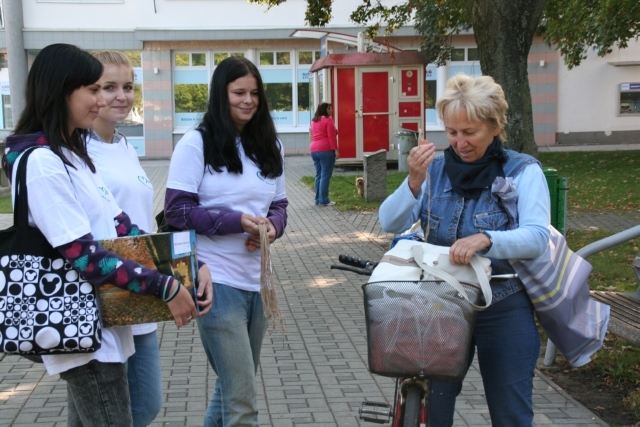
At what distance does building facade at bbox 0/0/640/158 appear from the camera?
29141 mm

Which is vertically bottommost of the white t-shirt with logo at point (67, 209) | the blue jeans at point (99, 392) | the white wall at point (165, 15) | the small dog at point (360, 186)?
the small dog at point (360, 186)

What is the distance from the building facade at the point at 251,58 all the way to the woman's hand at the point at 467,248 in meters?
26.4

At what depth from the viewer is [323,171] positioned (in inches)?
587

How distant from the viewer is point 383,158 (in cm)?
1513

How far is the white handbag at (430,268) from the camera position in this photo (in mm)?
2729

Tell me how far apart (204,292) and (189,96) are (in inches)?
1103

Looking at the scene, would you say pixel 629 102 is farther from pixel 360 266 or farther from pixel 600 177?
pixel 360 266

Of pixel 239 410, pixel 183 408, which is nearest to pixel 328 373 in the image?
pixel 183 408

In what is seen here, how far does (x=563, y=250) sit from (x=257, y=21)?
27.1 meters

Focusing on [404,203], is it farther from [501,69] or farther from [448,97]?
[501,69]

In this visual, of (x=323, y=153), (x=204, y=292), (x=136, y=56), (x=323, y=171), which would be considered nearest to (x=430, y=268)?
(x=204, y=292)

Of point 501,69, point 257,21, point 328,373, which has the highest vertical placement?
point 257,21

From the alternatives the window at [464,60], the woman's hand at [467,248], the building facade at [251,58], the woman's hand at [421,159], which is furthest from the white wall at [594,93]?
the woman's hand at [467,248]

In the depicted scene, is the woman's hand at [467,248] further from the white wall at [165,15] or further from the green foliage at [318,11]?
the white wall at [165,15]
